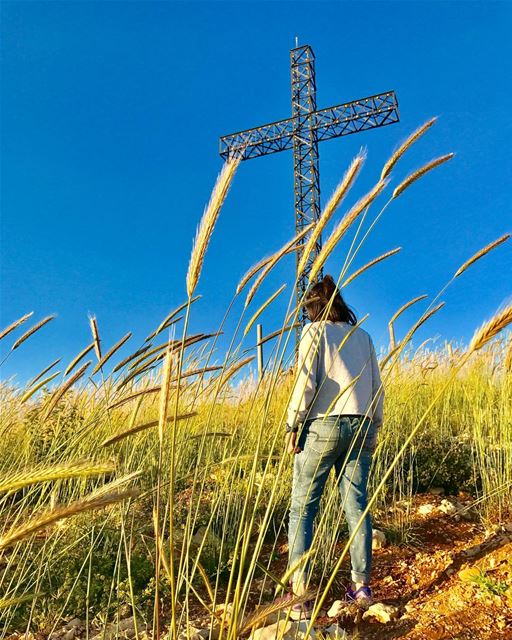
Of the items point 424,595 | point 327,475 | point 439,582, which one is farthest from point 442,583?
point 327,475

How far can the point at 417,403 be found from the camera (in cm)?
548

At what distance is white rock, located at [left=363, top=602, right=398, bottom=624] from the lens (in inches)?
114

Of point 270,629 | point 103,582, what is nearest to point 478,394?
point 270,629

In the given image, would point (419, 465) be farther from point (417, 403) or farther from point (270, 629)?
point (270, 629)

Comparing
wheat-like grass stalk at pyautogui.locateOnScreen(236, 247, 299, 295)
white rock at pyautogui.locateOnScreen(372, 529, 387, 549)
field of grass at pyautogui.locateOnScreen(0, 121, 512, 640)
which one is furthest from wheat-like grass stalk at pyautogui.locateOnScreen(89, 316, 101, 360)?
white rock at pyautogui.locateOnScreen(372, 529, 387, 549)

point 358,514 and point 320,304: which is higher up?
point 320,304

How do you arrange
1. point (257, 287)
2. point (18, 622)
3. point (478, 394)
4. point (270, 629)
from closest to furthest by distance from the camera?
point (257, 287), point (270, 629), point (18, 622), point (478, 394)

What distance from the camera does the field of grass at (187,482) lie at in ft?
4.86

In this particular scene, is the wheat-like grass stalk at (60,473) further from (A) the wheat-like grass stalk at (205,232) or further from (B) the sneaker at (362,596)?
(B) the sneaker at (362,596)

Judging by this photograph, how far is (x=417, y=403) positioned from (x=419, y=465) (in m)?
0.80

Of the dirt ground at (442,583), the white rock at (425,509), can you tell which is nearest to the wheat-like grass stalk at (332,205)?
the dirt ground at (442,583)

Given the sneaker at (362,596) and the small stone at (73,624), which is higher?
the sneaker at (362,596)

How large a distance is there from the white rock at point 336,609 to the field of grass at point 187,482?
120 millimetres

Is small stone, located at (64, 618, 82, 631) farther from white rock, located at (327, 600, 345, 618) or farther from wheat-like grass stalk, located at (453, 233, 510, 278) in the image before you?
wheat-like grass stalk, located at (453, 233, 510, 278)
